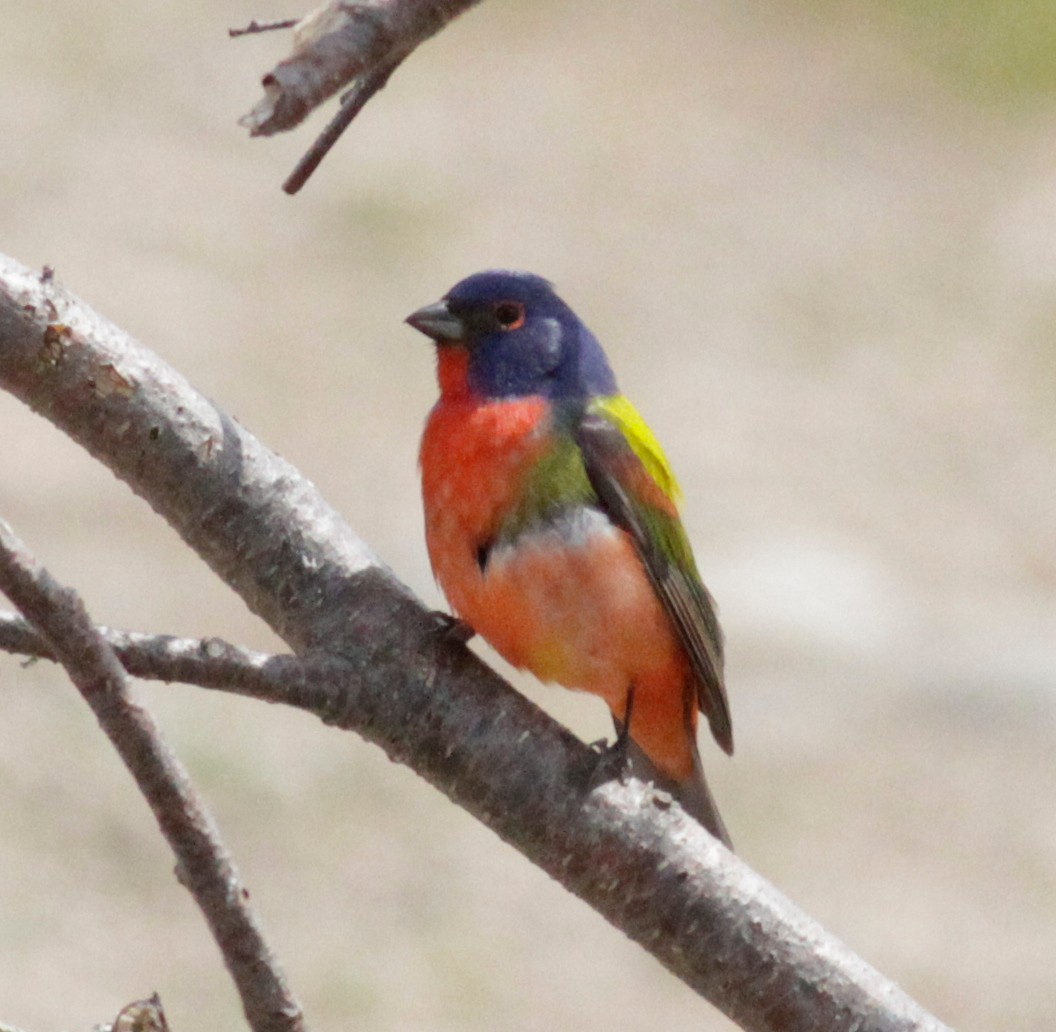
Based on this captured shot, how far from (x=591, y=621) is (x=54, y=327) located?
1320 millimetres

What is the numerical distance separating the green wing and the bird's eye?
0.91ft

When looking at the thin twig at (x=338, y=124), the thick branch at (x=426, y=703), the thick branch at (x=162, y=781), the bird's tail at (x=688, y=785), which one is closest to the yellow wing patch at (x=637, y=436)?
the bird's tail at (x=688, y=785)

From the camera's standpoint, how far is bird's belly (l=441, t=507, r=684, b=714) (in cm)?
358

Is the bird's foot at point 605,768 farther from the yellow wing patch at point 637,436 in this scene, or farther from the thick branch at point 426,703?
the yellow wing patch at point 637,436

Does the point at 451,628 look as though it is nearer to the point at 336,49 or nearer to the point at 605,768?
the point at 605,768

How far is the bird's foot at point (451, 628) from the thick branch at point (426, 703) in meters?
0.02

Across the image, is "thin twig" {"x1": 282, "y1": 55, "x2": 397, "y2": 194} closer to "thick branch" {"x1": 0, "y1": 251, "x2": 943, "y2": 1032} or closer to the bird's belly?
"thick branch" {"x1": 0, "y1": 251, "x2": 943, "y2": 1032}

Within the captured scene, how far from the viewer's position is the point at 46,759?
8.00 meters

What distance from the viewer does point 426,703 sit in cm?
289

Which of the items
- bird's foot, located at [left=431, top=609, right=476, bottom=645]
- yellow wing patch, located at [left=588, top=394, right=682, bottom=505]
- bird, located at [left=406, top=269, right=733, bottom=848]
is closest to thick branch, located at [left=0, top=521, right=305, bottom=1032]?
bird's foot, located at [left=431, top=609, right=476, bottom=645]

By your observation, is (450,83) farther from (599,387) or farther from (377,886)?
(599,387)

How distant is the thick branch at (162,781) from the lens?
2.16 metres

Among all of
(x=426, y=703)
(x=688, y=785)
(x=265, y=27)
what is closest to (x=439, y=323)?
(x=688, y=785)

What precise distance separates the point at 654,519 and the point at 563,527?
35 cm
